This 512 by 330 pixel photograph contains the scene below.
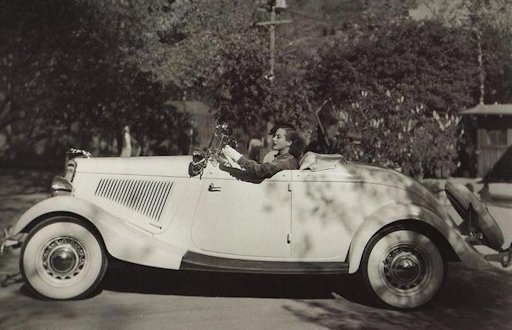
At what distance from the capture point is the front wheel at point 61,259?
4984mm

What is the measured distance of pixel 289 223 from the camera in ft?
16.4

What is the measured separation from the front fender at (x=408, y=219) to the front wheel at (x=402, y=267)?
12 centimetres

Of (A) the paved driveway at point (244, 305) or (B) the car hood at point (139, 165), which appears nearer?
(A) the paved driveway at point (244, 305)

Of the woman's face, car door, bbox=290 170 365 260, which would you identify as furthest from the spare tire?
the woman's face

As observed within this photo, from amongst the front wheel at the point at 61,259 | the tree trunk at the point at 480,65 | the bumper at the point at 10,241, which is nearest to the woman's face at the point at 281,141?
the front wheel at the point at 61,259

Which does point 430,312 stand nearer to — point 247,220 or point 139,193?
point 247,220

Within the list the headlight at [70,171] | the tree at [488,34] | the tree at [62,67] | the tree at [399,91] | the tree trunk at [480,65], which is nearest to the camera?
the headlight at [70,171]

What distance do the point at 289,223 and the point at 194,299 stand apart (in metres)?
1.07

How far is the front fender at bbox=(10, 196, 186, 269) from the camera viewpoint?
4926 mm

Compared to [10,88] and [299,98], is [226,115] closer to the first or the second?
[299,98]

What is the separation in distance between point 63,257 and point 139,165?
1008 mm

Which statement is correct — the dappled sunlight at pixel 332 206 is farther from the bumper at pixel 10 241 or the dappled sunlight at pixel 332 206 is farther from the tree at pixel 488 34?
the tree at pixel 488 34

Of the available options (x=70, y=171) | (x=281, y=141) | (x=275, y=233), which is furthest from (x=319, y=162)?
(x=70, y=171)

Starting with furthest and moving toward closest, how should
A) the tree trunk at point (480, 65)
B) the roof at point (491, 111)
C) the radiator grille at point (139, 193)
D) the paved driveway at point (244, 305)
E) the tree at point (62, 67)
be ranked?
the tree trunk at point (480, 65) → the roof at point (491, 111) → the tree at point (62, 67) → the radiator grille at point (139, 193) → the paved driveway at point (244, 305)
